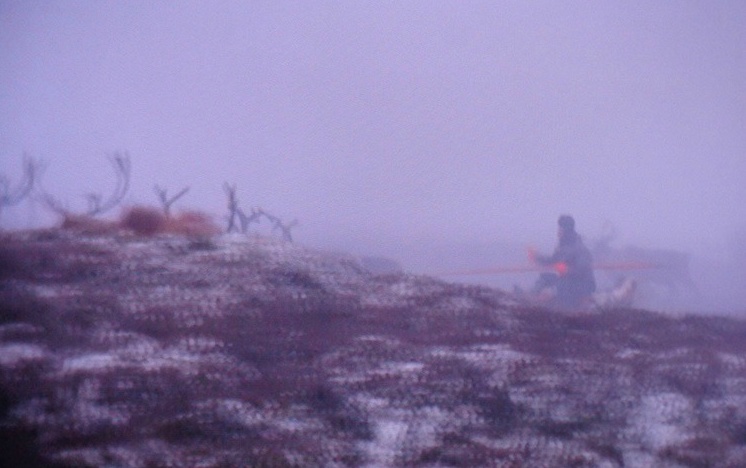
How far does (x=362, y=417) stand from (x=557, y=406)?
0.69 meters

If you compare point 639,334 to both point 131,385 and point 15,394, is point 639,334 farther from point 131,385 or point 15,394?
point 15,394

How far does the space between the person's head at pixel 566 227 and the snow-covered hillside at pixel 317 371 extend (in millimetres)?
3131

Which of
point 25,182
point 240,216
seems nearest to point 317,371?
point 240,216

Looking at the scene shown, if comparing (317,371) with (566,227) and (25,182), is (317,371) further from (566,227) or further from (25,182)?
(25,182)

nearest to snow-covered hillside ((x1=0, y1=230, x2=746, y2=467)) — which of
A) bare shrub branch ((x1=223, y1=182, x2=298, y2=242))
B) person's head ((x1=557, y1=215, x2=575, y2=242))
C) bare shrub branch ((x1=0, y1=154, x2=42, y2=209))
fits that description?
bare shrub branch ((x1=223, y1=182, x2=298, y2=242))

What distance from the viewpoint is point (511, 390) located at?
206cm

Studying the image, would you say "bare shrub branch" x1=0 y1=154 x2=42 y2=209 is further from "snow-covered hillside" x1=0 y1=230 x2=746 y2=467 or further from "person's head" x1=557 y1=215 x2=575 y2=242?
"snow-covered hillside" x1=0 y1=230 x2=746 y2=467

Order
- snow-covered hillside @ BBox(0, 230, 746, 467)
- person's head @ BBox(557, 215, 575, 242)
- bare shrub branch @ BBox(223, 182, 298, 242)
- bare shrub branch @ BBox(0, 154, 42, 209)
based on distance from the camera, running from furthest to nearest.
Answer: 1. bare shrub branch @ BBox(0, 154, 42, 209)
2. bare shrub branch @ BBox(223, 182, 298, 242)
3. person's head @ BBox(557, 215, 575, 242)
4. snow-covered hillside @ BBox(0, 230, 746, 467)

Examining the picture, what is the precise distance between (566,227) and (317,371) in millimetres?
4146

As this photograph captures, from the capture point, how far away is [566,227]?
220 inches

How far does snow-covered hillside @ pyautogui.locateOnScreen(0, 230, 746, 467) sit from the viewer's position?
6.03 feet

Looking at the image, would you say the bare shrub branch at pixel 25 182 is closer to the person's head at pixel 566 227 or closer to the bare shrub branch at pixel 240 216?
the bare shrub branch at pixel 240 216

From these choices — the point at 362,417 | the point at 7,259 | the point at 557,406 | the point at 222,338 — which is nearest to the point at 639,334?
the point at 557,406

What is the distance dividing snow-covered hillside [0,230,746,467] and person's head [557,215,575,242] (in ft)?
10.3
